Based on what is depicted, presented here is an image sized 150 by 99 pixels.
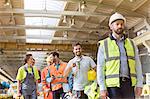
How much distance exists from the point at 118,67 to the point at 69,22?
483 inches

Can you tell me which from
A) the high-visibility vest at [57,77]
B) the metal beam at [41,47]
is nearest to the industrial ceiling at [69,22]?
the metal beam at [41,47]

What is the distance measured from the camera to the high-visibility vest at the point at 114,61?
10.8 ft

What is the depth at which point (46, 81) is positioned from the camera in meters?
6.28

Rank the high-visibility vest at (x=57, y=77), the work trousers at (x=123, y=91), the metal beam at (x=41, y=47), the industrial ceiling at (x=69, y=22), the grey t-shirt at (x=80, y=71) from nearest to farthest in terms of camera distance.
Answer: the work trousers at (x=123, y=91), the grey t-shirt at (x=80, y=71), the high-visibility vest at (x=57, y=77), the industrial ceiling at (x=69, y=22), the metal beam at (x=41, y=47)

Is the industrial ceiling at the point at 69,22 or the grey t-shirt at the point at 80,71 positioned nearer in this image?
the grey t-shirt at the point at 80,71

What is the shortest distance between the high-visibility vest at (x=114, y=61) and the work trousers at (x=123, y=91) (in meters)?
0.05

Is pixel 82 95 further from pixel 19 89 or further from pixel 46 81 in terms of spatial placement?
pixel 19 89

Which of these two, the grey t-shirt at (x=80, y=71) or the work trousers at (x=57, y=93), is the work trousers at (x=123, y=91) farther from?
the work trousers at (x=57, y=93)

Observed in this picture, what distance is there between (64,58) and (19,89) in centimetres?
2023

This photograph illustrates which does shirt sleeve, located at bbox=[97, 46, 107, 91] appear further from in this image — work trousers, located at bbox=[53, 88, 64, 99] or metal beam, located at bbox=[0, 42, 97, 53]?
metal beam, located at bbox=[0, 42, 97, 53]

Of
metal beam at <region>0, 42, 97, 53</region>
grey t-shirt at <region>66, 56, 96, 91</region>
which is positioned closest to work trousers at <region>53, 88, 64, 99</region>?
grey t-shirt at <region>66, 56, 96, 91</region>

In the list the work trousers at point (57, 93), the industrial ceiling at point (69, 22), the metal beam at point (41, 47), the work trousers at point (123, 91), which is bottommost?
the work trousers at point (57, 93)

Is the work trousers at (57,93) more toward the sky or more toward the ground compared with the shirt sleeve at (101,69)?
more toward the ground

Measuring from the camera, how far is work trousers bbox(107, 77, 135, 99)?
329cm
